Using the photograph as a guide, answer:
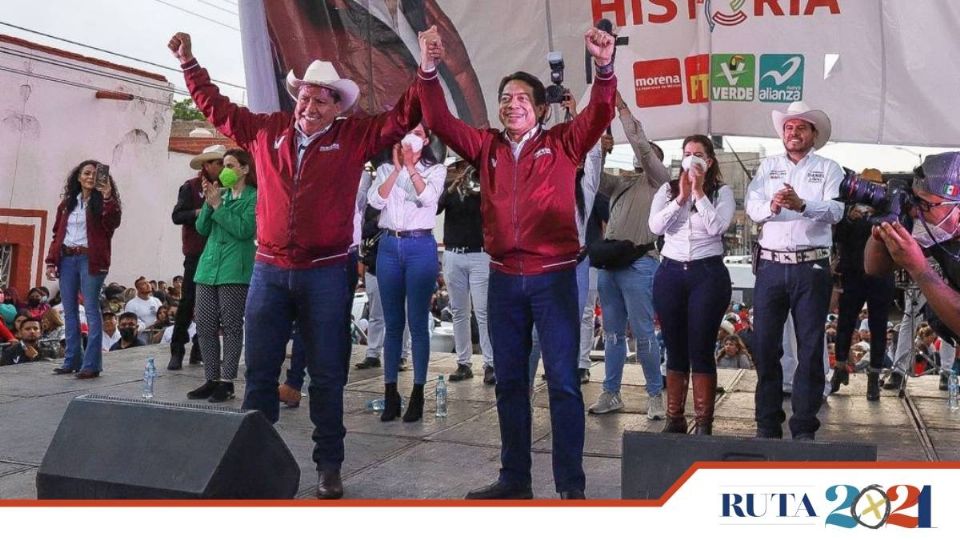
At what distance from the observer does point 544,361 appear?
158 inches

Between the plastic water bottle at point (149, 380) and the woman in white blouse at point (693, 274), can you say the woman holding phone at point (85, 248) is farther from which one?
the woman in white blouse at point (693, 274)

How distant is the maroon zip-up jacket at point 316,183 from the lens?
414 cm

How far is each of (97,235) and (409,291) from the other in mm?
3017

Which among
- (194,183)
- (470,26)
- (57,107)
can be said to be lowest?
(194,183)

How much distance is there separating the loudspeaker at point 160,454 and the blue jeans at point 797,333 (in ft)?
9.13

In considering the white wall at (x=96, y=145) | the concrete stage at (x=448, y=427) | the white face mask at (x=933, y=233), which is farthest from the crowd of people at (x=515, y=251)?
the white wall at (x=96, y=145)

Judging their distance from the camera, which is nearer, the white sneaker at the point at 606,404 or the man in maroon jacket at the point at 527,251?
the man in maroon jacket at the point at 527,251

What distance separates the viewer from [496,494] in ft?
13.1

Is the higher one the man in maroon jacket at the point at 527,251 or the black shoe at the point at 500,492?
the man in maroon jacket at the point at 527,251

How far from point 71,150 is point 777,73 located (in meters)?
16.3

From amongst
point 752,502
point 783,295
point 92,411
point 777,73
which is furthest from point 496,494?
point 777,73

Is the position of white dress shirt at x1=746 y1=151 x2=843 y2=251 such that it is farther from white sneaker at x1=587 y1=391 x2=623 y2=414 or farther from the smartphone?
the smartphone

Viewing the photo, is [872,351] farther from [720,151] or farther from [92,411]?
[92,411]

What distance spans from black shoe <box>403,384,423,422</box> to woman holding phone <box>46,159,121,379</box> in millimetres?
3038
